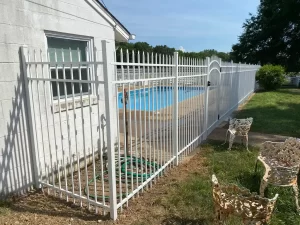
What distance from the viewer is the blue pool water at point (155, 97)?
3879mm

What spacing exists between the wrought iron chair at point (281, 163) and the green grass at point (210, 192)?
30 centimetres

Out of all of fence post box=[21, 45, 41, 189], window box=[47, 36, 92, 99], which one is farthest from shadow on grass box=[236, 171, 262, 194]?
fence post box=[21, 45, 41, 189]

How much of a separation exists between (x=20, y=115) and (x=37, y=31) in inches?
57.6

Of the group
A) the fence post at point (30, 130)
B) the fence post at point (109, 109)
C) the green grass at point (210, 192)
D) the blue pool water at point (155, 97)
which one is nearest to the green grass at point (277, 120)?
the green grass at point (210, 192)

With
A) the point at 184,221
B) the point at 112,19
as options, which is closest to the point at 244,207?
the point at 184,221

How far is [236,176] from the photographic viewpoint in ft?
15.1

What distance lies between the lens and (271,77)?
20828mm

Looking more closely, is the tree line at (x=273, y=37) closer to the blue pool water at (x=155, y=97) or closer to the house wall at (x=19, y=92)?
the blue pool water at (x=155, y=97)

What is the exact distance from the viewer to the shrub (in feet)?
68.1

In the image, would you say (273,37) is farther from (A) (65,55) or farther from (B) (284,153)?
(A) (65,55)

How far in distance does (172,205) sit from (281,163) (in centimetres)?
194

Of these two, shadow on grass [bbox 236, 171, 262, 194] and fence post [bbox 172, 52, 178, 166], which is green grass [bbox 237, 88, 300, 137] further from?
fence post [bbox 172, 52, 178, 166]

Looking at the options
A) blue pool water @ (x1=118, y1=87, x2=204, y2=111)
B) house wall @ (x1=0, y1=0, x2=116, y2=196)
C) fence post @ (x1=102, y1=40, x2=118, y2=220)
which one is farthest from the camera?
blue pool water @ (x1=118, y1=87, x2=204, y2=111)

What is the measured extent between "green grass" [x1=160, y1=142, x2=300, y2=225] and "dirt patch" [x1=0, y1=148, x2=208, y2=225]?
0.19 meters
